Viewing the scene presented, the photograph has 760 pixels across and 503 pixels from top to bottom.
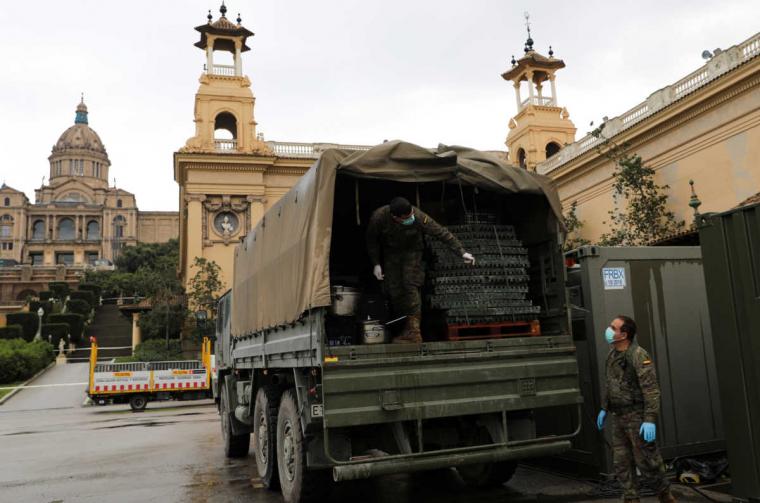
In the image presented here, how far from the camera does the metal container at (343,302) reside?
624 cm

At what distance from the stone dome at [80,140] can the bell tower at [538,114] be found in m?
114

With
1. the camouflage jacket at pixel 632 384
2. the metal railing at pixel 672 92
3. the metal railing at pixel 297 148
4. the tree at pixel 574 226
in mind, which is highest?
the metal railing at pixel 297 148

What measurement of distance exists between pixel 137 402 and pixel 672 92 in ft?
81.4

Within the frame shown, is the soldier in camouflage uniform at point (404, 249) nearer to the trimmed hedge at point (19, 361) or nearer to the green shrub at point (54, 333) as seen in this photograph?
the trimmed hedge at point (19, 361)

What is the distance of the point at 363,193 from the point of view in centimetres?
775

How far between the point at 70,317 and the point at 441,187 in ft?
148

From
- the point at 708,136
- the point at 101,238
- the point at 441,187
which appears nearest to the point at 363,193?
the point at 441,187

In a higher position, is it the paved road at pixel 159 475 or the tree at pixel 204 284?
the tree at pixel 204 284

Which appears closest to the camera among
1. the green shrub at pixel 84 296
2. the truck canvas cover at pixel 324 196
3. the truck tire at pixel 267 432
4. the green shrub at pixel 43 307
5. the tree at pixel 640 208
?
the truck canvas cover at pixel 324 196

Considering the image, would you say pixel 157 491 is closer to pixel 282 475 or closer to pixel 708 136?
pixel 282 475

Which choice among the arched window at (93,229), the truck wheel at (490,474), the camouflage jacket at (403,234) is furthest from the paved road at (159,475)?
the arched window at (93,229)

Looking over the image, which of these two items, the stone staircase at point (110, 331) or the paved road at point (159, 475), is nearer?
the paved road at point (159, 475)

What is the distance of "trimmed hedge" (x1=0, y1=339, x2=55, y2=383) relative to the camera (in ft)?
98.3

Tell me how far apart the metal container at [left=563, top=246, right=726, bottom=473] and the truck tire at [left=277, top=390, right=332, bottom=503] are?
3.02 meters
